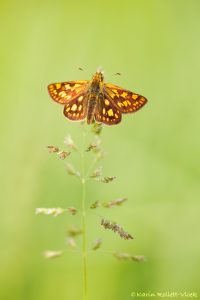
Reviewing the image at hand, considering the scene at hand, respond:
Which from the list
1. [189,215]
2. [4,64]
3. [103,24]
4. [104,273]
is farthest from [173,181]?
[103,24]

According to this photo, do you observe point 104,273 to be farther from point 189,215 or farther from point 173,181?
point 173,181

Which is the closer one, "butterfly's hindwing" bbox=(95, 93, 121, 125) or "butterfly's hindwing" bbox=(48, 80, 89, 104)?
"butterfly's hindwing" bbox=(95, 93, 121, 125)

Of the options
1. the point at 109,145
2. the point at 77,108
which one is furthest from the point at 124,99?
the point at 109,145

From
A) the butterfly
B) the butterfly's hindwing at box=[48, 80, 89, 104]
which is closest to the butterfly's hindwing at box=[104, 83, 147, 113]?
the butterfly

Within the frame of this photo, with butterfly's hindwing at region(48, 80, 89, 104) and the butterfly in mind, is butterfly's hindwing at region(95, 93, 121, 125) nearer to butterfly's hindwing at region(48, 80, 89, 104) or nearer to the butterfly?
the butterfly

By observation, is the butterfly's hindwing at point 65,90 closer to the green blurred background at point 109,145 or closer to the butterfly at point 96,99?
the butterfly at point 96,99

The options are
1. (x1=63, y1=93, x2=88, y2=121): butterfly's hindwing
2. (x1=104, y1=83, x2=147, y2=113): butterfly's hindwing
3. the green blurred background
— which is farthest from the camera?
(x1=104, y1=83, x2=147, y2=113): butterfly's hindwing

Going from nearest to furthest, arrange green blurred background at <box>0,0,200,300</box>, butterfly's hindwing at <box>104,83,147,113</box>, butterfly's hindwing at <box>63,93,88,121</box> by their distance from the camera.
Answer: green blurred background at <box>0,0,200,300</box> → butterfly's hindwing at <box>63,93,88,121</box> → butterfly's hindwing at <box>104,83,147,113</box>

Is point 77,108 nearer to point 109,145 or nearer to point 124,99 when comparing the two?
point 124,99
